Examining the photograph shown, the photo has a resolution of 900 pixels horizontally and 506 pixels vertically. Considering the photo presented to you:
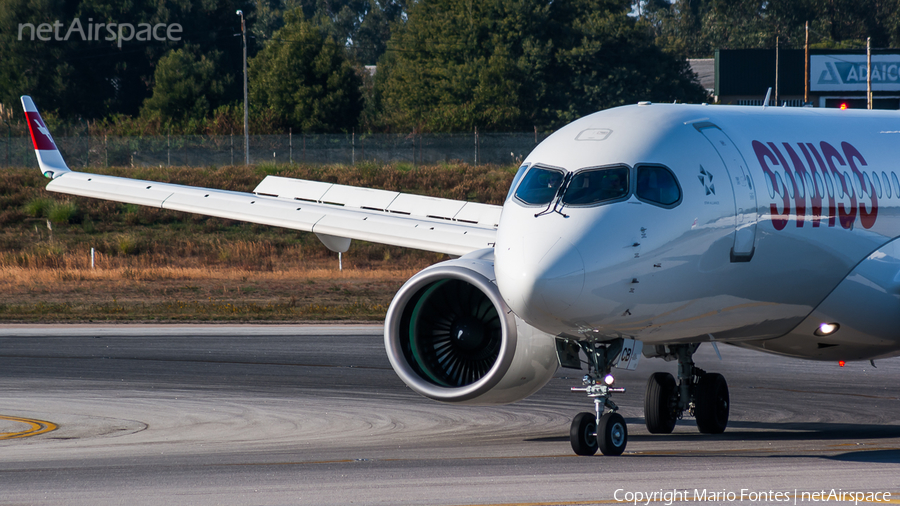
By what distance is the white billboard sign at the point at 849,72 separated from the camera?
74812 mm

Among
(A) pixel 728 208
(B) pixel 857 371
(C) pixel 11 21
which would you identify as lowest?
(B) pixel 857 371

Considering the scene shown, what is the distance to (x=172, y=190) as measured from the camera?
847 inches

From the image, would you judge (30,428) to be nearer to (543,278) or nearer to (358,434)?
(358,434)

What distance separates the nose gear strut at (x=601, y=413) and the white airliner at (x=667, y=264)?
0.8 inches

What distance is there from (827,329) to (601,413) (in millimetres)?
3818

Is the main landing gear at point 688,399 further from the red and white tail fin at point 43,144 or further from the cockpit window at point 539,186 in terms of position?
the red and white tail fin at point 43,144

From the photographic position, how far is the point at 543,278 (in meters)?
11.2

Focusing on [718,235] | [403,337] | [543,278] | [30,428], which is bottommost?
[30,428]

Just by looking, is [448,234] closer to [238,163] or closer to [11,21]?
[238,163]

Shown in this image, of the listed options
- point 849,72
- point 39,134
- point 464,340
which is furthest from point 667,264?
point 849,72

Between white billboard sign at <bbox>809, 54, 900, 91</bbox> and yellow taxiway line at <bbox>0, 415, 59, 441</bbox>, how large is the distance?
68.1 m

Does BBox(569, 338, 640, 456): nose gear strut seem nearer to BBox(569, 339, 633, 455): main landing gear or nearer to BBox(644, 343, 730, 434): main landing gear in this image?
BBox(569, 339, 633, 455): main landing gear

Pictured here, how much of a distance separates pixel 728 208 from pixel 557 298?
268cm

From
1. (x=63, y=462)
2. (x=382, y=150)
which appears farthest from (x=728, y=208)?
(x=382, y=150)
